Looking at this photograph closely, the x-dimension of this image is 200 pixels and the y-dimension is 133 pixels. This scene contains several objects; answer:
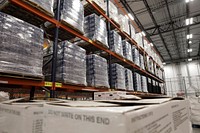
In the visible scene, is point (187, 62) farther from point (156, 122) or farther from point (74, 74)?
point (156, 122)

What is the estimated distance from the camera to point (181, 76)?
19953mm

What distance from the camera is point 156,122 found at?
1.98 ft

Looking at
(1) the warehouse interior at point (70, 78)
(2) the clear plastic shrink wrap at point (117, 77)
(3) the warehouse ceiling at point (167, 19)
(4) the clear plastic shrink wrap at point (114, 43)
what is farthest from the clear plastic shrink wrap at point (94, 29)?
(3) the warehouse ceiling at point (167, 19)

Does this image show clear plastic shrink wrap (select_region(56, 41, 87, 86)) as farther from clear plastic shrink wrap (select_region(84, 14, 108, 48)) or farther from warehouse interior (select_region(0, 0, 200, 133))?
clear plastic shrink wrap (select_region(84, 14, 108, 48))

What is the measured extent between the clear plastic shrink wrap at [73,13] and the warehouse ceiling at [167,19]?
636cm

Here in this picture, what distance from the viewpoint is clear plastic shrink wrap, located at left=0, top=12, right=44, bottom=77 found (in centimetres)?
174

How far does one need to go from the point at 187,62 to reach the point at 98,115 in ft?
75.4

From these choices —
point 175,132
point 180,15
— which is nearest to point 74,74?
point 175,132

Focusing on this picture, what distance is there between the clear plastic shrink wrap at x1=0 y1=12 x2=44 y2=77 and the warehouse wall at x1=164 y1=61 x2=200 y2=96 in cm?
1967

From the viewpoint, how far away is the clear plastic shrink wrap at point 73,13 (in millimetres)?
2643

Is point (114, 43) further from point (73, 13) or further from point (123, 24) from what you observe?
point (73, 13)

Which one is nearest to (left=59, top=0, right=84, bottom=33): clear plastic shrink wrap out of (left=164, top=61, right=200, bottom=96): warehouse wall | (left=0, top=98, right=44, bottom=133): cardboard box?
(left=0, top=98, right=44, bottom=133): cardboard box

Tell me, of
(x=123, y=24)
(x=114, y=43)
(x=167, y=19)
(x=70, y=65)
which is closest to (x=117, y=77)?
(x=114, y=43)

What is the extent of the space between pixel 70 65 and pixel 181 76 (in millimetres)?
20977
